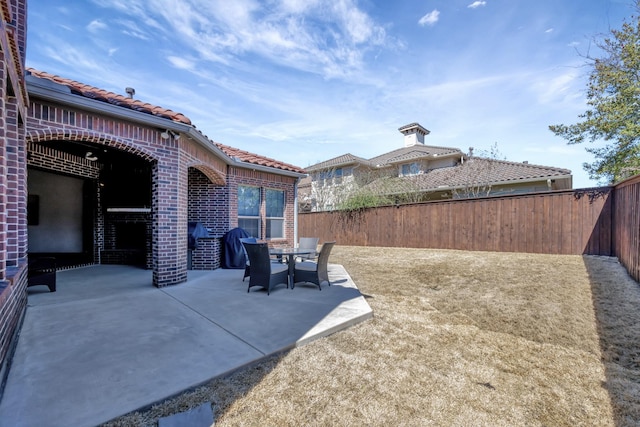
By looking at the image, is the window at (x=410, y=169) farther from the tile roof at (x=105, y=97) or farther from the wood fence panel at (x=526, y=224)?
the tile roof at (x=105, y=97)

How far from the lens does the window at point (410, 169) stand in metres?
19.7

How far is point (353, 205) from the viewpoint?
14953mm

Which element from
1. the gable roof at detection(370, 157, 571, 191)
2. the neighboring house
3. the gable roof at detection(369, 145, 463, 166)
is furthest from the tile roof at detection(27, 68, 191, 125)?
the gable roof at detection(369, 145, 463, 166)

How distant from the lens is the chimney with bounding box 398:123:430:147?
23.7m

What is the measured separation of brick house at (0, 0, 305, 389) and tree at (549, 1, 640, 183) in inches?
449

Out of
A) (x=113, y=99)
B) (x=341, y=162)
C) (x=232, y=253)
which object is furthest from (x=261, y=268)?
(x=341, y=162)

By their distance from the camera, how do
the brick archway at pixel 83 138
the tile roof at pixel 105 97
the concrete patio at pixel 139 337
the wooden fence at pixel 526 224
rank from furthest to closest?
the wooden fence at pixel 526 224 < the tile roof at pixel 105 97 < the brick archway at pixel 83 138 < the concrete patio at pixel 139 337

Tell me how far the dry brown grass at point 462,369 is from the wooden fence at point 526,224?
6.81ft

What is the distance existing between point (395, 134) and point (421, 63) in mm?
15379

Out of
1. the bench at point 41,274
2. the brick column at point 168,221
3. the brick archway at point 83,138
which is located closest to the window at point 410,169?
the brick column at point 168,221

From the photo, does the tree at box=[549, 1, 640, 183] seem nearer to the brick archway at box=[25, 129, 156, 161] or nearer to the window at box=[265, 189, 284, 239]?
the window at box=[265, 189, 284, 239]

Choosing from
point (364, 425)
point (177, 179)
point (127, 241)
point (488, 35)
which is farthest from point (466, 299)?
point (127, 241)

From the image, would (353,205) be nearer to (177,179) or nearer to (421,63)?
(421,63)

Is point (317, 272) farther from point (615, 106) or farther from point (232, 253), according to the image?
point (615, 106)
